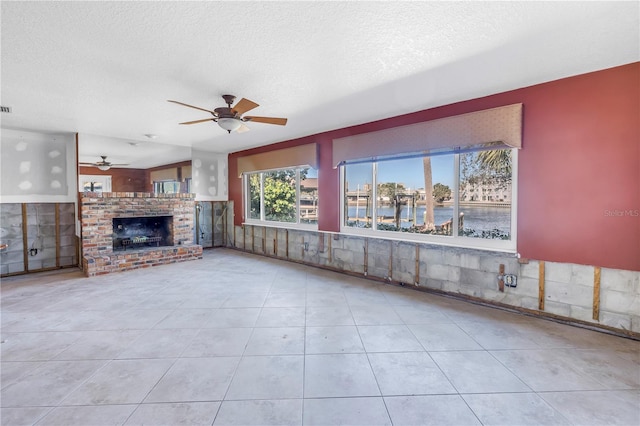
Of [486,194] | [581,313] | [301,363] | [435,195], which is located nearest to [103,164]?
[301,363]

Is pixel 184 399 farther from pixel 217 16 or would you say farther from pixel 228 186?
pixel 228 186

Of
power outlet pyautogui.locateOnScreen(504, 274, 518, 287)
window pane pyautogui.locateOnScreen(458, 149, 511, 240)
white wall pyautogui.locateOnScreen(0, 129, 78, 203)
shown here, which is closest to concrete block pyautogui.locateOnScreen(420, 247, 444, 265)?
window pane pyautogui.locateOnScreen(458, 149, 511, 240)

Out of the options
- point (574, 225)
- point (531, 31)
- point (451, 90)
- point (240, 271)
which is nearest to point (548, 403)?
point (574, 225)

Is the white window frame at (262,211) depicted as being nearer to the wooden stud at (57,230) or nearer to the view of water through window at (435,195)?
the view of water through window at (435,195)

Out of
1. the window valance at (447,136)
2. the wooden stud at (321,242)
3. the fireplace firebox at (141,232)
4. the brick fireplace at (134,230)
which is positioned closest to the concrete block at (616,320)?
the window valance at (447,136)

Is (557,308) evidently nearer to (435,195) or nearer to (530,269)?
→ (530,269)

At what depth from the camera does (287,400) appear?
193 cm

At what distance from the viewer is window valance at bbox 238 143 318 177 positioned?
5539 mm

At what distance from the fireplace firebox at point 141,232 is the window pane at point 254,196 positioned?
6.21ft

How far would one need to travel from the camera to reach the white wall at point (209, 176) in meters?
7.34

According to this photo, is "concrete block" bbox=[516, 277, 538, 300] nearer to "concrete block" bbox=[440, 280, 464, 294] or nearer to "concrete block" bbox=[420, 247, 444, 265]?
"concrete block" bbox=[440, 280, 464, 294]

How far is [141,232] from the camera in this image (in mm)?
6164

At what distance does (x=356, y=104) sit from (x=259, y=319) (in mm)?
3051

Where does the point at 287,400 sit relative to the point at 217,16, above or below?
below
